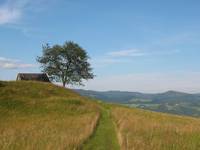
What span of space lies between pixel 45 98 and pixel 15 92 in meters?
5.21

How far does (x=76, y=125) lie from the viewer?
1101 inches

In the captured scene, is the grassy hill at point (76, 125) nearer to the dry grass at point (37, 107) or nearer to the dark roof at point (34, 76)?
the dry grass at point (37, 107)

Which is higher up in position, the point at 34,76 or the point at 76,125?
the point at 34,76

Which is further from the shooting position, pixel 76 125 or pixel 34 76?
pixel 34 76

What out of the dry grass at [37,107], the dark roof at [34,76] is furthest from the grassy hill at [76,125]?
the dark roof at [34,76]

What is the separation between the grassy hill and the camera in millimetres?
17875

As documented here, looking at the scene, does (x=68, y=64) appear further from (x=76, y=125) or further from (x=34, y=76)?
(x=76, y=125)

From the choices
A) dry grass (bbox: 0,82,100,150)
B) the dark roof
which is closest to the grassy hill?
dry grass (bbox: 0,82,100,150)

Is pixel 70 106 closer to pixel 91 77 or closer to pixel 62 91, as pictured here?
pixel 62 91

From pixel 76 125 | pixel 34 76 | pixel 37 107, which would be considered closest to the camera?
pixel 76 125

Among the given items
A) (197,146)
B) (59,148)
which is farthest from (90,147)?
(197,146)

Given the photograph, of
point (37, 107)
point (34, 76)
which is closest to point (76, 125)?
point (37, 107)

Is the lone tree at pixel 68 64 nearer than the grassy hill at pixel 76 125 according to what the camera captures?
No

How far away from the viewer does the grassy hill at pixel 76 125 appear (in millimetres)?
17875
